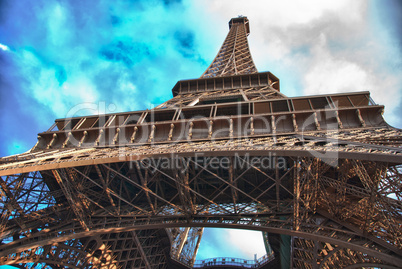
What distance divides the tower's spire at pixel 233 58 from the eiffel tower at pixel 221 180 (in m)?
19.8

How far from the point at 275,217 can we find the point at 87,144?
41.3 feet

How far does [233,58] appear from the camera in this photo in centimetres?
4619

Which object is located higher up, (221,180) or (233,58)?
(233,58)

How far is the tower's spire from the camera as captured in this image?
41500 millimetres

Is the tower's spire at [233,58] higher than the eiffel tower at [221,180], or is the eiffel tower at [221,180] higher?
the tower's spire at [233,58]

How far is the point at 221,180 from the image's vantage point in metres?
19.0

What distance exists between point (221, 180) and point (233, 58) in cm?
3099

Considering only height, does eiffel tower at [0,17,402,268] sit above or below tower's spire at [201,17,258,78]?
below

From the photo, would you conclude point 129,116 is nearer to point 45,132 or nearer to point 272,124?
point 45,132

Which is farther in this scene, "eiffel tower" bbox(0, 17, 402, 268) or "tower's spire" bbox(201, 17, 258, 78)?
"tower's spire" bbox(201, 17, 258, 78)

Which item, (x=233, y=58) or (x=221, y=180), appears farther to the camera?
(x=233, y=58)

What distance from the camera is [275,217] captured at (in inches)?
648

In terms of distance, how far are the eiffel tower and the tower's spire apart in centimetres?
1977

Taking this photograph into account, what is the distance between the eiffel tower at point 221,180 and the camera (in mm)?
12531
